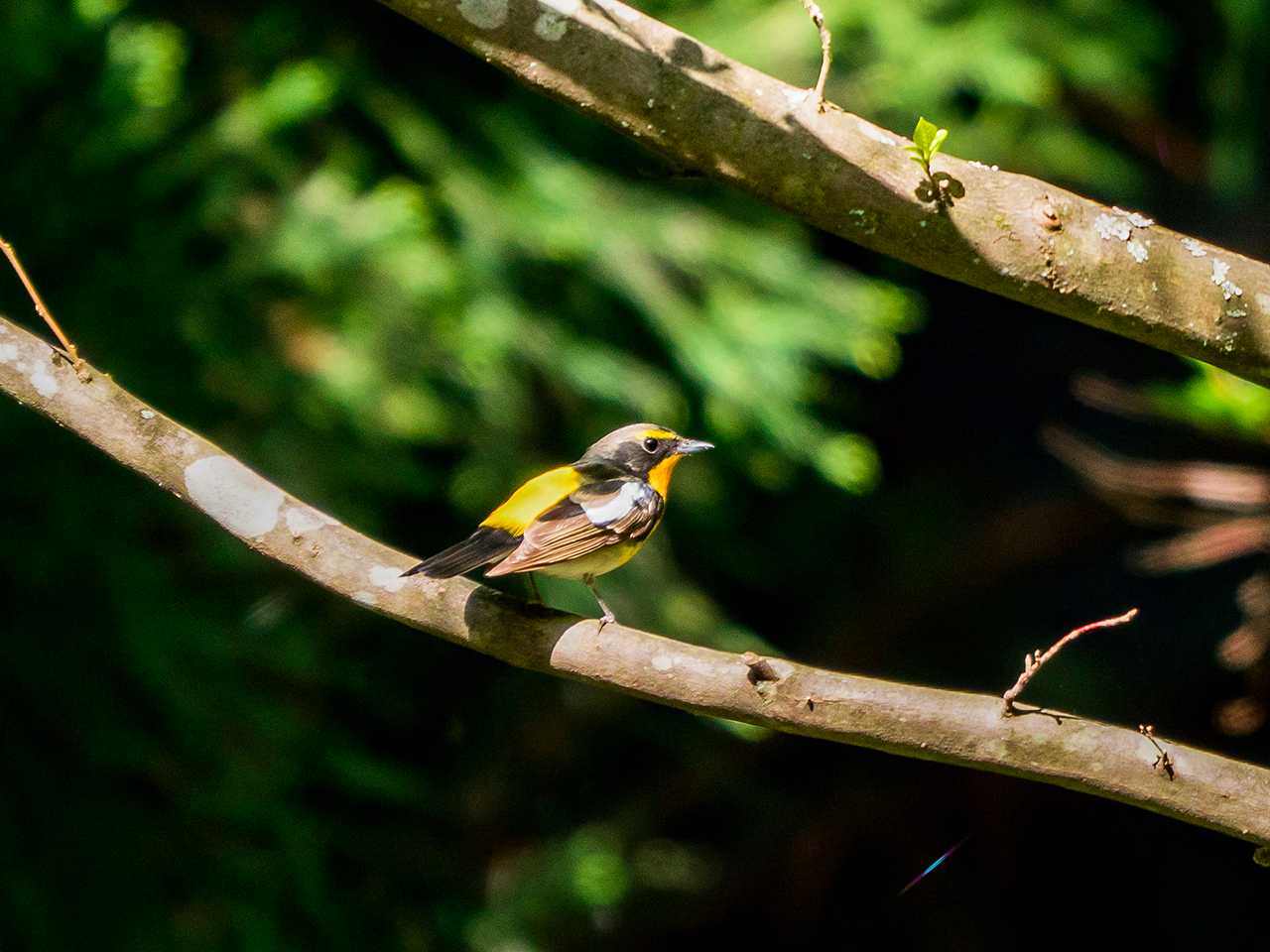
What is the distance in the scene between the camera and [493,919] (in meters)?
5.43

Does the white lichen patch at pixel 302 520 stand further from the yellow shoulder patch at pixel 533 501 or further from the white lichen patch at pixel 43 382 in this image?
the yellow shoulder patch at pixel 533 501

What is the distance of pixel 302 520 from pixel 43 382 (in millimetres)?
440

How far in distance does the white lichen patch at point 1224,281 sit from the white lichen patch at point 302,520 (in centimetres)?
138

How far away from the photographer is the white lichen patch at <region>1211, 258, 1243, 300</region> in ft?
6.81

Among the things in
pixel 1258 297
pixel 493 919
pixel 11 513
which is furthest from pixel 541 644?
pixel 493 919

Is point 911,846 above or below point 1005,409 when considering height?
below

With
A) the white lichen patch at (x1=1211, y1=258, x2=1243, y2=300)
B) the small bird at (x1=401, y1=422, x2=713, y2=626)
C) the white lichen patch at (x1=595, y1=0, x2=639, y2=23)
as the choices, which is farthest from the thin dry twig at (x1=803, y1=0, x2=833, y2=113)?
the small bird at (x1=401, y1=422, x2=713, y2=626)

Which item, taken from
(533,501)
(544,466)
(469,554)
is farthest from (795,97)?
(544,466)

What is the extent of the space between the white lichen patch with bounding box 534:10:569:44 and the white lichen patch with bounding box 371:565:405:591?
32.0 inches

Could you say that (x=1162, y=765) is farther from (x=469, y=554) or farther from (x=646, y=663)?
(x=469, y=554)

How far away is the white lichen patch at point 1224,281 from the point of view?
2.08 m

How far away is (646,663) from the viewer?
2041mm

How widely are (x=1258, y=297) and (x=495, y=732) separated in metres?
4.24

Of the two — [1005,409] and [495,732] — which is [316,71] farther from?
[1005,409]
